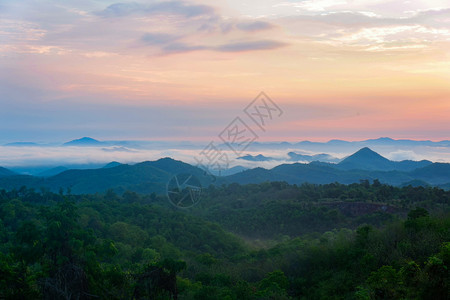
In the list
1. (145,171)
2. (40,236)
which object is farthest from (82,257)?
(145,171)

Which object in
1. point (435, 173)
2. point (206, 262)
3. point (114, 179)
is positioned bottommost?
point (206, 262)

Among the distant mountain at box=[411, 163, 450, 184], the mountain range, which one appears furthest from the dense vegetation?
the distant mountain at box=[411, 163, 450, 184]

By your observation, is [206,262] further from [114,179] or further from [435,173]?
[435,173]

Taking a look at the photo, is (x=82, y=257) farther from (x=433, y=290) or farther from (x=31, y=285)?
(x=433, y=290)

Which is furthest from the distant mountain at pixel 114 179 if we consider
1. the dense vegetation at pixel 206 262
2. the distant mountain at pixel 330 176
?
the dense vegetation at pixel 206 262

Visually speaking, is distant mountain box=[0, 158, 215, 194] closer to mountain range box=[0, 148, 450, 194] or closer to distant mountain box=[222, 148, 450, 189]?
mountain range box=[0, 148, 450, 194]

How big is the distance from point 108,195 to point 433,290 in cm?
5971

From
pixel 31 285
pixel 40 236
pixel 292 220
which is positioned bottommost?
pixel 292 220

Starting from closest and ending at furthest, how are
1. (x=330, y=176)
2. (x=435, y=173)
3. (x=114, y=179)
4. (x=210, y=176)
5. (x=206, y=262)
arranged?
(x=206, y=262)
(x=114, y=179)
(x=435, y=173)
(x=330, y=176)
(x=210, y=176)

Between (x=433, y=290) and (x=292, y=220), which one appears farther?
(x=292, y=220)

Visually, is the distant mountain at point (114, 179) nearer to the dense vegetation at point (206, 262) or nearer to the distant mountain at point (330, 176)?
the distant mountain at point (330, 176)

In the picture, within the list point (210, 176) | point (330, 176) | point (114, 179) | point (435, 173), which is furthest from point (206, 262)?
point (435, 173)

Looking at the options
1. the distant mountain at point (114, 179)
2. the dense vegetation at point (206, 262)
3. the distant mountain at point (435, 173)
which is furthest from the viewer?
the distant mountain at point (435, 173)

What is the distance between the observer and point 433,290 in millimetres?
11148
